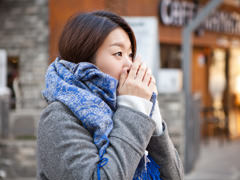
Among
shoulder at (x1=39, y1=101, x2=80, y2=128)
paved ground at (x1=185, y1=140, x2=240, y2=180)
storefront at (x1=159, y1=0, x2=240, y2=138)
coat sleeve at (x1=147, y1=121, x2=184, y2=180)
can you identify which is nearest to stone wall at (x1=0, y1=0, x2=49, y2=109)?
paved ground at (x1=185, y1=140, x2=240, y2=180)

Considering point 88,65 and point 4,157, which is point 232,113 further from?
point 88,65

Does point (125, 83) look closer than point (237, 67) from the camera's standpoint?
Yes

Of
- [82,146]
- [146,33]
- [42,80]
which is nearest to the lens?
[82,146]

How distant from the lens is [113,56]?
63.7 inches

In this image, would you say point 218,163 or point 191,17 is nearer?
point 218,163

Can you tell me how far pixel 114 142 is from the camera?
1442 millimetres

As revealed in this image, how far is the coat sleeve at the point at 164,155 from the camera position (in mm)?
1653

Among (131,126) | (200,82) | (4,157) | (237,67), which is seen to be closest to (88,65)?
(131,126)

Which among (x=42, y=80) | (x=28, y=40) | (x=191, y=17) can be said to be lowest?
(x=42, y=80)

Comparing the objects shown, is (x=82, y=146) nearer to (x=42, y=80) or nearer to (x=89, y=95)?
(x=89, y=95)

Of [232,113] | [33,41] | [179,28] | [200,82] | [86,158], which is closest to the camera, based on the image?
[86,158]

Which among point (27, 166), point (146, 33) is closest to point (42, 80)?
point (27, 166)

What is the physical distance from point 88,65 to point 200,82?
1135cm

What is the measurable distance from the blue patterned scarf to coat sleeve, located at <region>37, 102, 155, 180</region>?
0.08 ft
